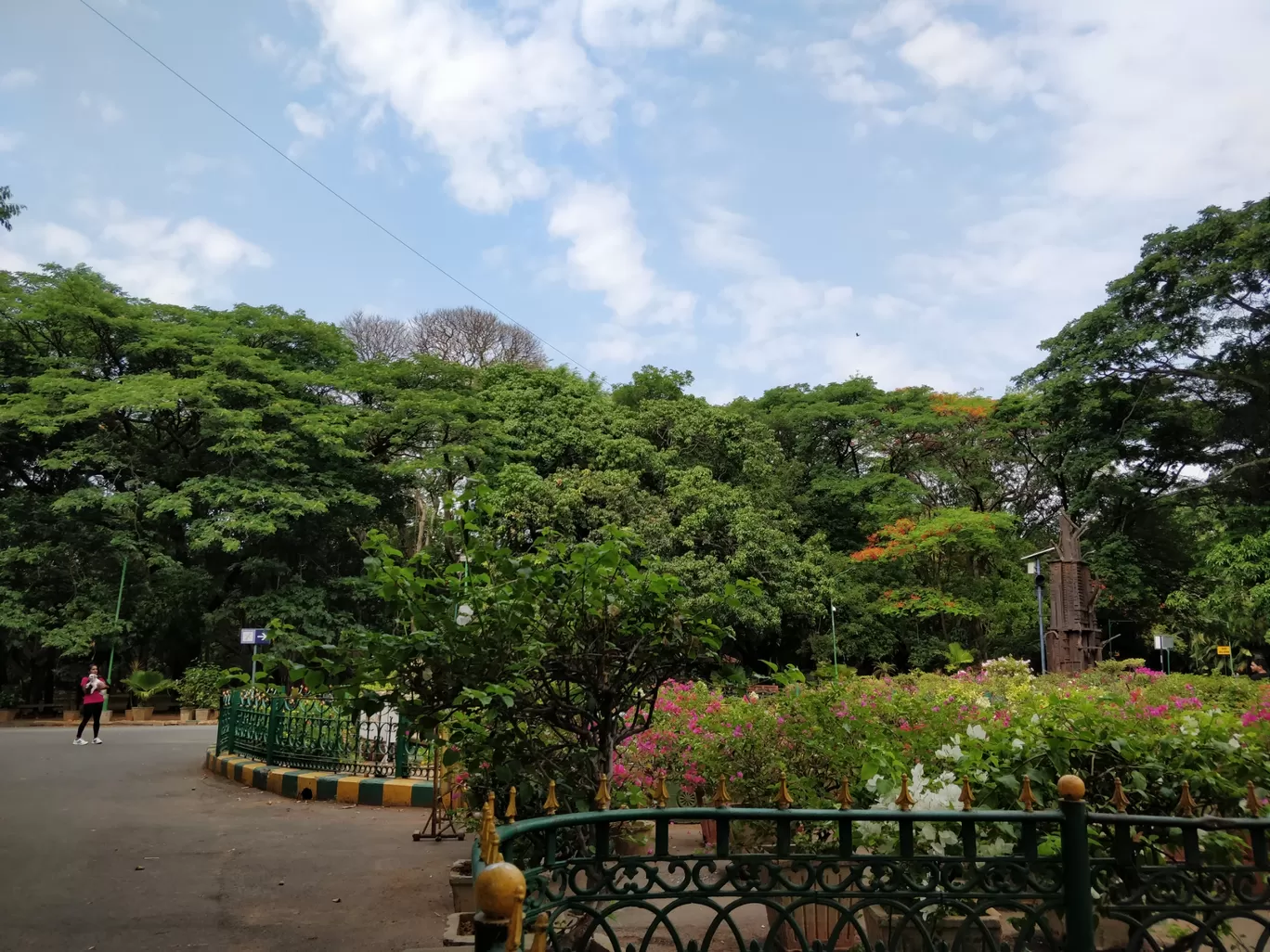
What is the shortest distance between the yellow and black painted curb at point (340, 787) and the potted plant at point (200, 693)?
49.4ft

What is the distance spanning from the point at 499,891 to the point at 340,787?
9.48 m

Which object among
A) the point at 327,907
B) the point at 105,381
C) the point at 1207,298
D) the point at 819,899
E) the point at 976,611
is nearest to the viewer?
the point at 819,899

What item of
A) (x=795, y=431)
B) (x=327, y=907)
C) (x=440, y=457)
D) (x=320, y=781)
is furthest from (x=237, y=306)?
(x=327, y=907)

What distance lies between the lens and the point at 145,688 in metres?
24.4

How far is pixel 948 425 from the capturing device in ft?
95.5

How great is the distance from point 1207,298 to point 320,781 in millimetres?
22920

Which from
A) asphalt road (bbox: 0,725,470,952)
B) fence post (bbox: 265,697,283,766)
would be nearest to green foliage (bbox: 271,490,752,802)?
asphalt road (bbox: 0,725,470,952)

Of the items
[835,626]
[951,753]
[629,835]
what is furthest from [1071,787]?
[835,626]

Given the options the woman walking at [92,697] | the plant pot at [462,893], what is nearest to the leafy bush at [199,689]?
the woman walking at [92,697]

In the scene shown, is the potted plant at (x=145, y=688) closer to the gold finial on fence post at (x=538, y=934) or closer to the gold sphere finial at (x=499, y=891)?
the gold finial on fence post at (x=538, y=934)

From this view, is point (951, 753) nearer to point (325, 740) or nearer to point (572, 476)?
point (325, 740)

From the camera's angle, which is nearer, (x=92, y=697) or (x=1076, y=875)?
(x=1076, y=875)

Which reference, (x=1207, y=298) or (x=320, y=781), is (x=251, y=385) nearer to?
(x=320, y=781)

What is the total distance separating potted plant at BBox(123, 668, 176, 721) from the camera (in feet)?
78.7
